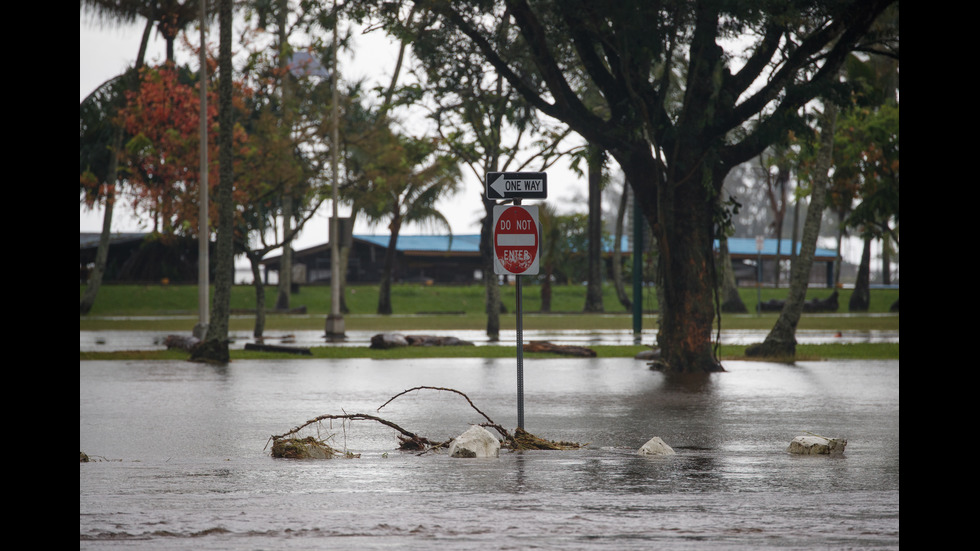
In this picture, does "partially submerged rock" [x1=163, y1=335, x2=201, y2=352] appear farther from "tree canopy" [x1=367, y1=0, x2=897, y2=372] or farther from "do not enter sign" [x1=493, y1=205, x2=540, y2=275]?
"do not enter sign" [x1=493, y1=205, x2=540, y2=275]

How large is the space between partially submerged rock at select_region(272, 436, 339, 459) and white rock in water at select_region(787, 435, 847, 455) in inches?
166

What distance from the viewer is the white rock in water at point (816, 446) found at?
9641 mm

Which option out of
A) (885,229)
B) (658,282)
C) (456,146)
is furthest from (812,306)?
(658,282)

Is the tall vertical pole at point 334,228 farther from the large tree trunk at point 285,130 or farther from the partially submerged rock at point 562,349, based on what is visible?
the partially submerged rock at point 562,349

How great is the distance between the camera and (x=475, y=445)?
9422 mm

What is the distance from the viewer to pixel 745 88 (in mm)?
19391

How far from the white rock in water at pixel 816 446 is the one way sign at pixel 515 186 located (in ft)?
10.8

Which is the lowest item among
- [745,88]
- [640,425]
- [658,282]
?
[640,425]

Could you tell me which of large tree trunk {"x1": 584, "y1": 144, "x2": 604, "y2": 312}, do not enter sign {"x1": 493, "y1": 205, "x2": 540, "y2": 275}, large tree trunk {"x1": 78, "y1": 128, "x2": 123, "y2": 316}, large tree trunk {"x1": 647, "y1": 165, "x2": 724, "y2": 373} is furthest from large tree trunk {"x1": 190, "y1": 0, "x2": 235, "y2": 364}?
large tree trunk {"x1": 584, "y1": 144, "x2": 604, "y2": 312}

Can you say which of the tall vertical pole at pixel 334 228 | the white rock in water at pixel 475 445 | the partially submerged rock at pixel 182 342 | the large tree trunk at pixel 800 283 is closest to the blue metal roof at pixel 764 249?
the tall vertical pole at pixel 334 228

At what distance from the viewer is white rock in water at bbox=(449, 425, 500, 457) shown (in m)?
9.41

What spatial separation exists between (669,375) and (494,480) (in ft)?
36.4
